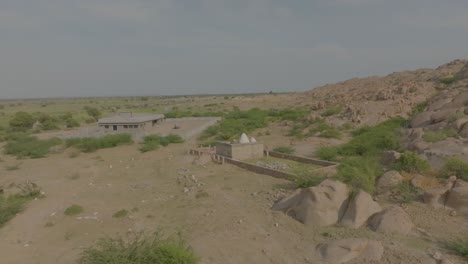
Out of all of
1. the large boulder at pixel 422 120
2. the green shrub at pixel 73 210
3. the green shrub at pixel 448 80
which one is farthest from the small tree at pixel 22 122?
the green shrub at pixel 448 80

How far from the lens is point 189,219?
1145 cm

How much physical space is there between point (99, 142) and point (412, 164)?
21.5 meters

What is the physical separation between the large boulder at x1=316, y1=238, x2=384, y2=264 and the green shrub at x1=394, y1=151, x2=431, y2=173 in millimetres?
5403

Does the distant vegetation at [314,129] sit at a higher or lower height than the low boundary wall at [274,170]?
higher

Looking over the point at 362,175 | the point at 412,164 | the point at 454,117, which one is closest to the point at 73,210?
the point at 362,175

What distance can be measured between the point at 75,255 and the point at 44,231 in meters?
2.73

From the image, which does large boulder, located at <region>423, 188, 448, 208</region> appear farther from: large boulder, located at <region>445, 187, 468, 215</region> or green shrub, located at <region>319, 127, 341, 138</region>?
green shrub, located at <region>319, 127, 341, 138</region>

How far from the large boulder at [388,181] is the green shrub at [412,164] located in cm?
86

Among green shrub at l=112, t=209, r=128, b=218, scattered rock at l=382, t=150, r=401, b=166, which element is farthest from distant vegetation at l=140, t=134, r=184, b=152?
scattered rock at l=382, t=150, r=401, b=166

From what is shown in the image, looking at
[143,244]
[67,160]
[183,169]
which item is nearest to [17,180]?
[67,160]

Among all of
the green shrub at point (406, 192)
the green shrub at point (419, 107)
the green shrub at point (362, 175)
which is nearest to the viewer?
the green shrub at point (406, 192)

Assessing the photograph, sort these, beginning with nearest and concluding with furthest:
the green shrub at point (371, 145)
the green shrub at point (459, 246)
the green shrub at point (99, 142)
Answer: the green shrub at point (459, 246) → the green shrub at point (371, 145) → the green shrub at point (99, 142)

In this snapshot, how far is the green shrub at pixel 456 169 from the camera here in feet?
38.3

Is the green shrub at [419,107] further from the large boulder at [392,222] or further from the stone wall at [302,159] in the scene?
the large boulder at [392,222]
